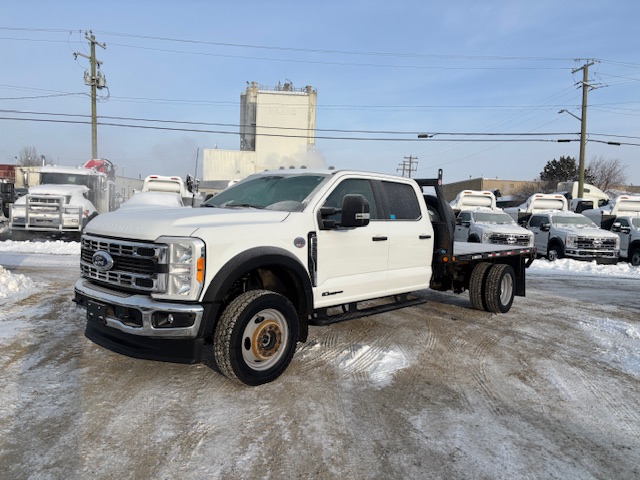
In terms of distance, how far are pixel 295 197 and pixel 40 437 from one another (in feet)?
9.59

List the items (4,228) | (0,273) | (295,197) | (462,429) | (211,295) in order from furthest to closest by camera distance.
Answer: (4,228) → (0,273) → (295,197) → (211,295) → (462,429)

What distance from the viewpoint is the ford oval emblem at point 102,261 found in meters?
3.94

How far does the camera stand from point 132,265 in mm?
3818

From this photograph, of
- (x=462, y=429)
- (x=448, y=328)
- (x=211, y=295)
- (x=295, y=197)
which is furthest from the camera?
(x=448, y=328)

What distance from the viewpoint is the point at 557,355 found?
5.31 m

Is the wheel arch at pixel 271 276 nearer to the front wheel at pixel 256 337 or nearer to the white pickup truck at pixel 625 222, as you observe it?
the front wheel at pixel 256 337

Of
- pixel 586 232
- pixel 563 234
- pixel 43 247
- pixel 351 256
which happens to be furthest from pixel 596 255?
pixel 43 247

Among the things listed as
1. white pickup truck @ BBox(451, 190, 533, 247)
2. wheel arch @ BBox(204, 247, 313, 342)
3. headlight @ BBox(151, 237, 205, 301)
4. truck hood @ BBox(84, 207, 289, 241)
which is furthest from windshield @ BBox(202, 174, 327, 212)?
white pickup truck @ BBox(451, 190, 533, 247)

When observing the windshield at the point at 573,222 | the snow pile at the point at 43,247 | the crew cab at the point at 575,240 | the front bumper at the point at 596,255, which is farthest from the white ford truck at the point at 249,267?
the windshield at the point at 573,222

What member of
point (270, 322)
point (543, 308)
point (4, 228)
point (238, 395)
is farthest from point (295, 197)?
point (4, 228)

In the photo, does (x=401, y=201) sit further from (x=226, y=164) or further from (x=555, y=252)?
(x=226, y=164)

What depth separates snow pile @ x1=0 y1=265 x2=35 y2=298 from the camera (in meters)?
7.17

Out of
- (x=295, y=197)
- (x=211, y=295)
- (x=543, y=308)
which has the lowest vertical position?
(x=543, y=308)

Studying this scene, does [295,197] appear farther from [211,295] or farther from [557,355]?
[557,355]
